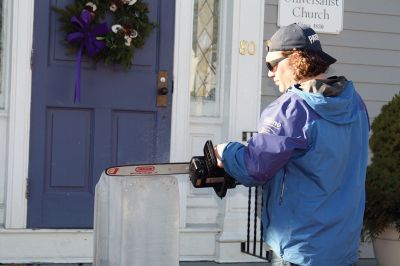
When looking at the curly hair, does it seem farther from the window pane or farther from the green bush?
the window pane

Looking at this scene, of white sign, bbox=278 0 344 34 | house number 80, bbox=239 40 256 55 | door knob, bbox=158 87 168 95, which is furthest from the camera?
white sign, bbox=278 0 344 34

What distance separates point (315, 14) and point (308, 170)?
3351mm

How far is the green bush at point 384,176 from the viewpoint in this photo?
465cm

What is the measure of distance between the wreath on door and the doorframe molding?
267 mm

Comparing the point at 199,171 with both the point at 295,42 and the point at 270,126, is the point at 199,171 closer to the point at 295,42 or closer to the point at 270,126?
the point at 270,126

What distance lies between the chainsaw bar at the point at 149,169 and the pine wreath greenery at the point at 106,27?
2.37 metres

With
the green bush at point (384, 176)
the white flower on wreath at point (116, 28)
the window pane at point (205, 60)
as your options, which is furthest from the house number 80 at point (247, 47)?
the green bush at point (384, 176)

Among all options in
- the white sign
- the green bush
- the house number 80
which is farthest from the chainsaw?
the white sign

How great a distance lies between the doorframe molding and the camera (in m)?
4.74

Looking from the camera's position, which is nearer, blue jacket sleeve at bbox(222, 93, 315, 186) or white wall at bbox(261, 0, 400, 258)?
blue jacket sleeve at bbox(222, 93, 315, 186)

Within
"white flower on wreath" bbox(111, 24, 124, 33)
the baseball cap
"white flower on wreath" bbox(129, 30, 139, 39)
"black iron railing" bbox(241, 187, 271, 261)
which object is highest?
"white flower on wreath" bbox(111, 24, 124, 33)

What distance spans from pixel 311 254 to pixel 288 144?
416mm

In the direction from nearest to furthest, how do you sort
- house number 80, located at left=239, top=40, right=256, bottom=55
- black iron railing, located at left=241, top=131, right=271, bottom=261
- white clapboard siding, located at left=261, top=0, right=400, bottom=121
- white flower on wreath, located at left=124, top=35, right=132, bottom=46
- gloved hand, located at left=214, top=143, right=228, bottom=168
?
gloved hand, located at left=214, top=143, right=228, bottom=168 → white flower on wreath, located at left=124, top=35, right=132, bottom=46 → black iron railing, located at left=241, top=131, right=271, bottom=261 → house number 80, located at left=239, top=40, right=256, bottom=55 → white clapboard siding, located at left=261, top=0, right=400, bottom=121

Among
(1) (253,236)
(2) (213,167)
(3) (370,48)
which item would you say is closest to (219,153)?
(2) (213,167)
